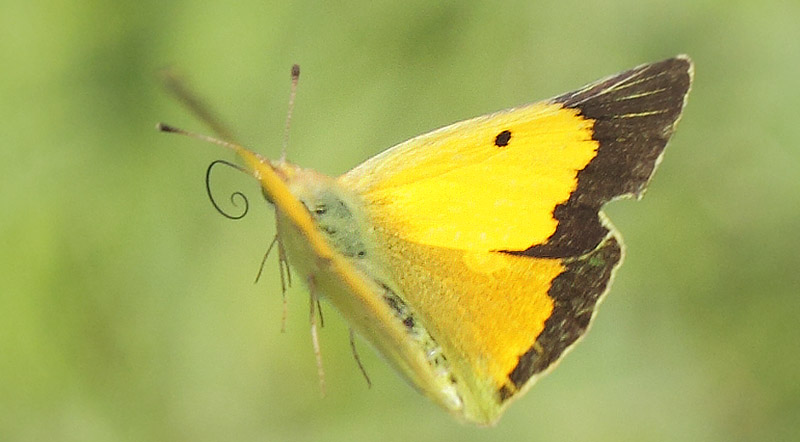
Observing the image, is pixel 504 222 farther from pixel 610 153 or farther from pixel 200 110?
pixel 200 110

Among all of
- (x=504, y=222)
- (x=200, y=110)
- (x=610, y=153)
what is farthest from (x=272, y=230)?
(x=200, y=110)

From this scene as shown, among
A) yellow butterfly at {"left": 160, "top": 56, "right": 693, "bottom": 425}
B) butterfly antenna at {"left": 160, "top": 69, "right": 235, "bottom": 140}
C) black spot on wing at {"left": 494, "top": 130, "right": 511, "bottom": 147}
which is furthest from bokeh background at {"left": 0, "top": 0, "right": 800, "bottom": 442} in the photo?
butterfly antenna at {"left": 160, "top": 69, "right": 235, "bottom": 140}

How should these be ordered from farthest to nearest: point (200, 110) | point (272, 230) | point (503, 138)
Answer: point (272, 230) → point (503, 138) → point (200, 110)

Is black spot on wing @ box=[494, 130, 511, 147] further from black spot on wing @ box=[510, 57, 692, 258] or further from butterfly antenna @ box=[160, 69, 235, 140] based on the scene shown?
butterfly antenna @ box=[160, 69, 235, 140]

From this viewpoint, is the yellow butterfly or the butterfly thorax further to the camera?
the yellow butterfly

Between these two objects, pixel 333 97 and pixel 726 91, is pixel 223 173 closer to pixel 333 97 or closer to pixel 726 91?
pixel 333 97

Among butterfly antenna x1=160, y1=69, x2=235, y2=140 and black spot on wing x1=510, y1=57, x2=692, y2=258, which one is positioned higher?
butterfly antenna x1=160, y1=69, x2=235, y2=140

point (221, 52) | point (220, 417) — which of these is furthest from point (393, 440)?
point (221, 52)
